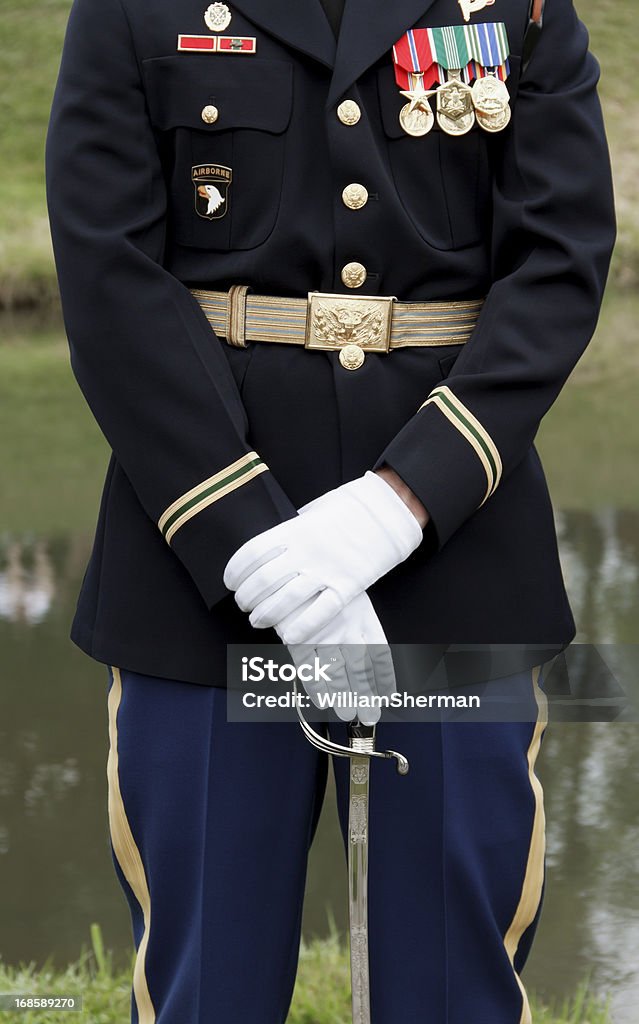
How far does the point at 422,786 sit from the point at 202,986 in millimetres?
248

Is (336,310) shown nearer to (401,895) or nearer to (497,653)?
(497,653)

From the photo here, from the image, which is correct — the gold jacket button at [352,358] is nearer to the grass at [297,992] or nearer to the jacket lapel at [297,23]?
the jacket lapel at [297,23]

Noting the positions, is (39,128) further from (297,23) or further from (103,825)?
(297,23)

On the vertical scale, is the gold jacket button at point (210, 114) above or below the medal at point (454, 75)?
below

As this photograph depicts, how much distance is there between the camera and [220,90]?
1.24 metres

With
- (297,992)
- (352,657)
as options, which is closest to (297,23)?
(352,657)

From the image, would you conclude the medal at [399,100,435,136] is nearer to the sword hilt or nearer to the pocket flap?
the pocket flap

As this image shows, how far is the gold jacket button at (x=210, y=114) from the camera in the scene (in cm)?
124

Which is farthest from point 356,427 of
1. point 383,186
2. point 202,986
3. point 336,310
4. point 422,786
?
point 202,986

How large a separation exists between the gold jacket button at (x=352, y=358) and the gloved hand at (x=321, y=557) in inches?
4.5

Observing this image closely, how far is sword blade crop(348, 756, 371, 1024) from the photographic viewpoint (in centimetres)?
123

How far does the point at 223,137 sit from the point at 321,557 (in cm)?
37

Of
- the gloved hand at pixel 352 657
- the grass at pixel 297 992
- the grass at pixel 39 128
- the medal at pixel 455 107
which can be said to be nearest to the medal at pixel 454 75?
the medal at pixel 455 107

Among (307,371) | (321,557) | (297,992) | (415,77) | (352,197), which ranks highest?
(415,77)
